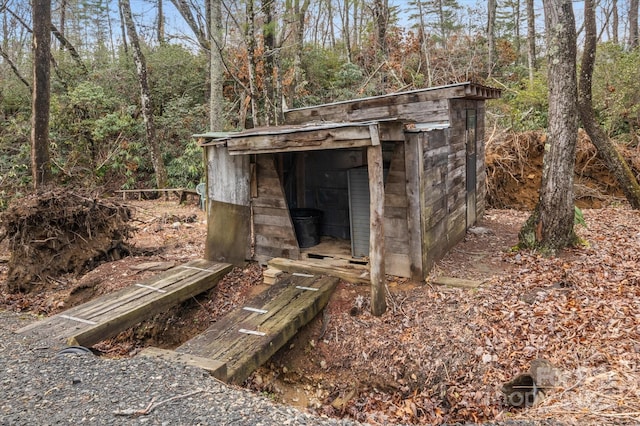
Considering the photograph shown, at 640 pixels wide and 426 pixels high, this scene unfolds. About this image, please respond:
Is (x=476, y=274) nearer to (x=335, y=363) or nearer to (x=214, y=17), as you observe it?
(x=335, y=363)

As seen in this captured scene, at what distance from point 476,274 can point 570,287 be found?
1162mm

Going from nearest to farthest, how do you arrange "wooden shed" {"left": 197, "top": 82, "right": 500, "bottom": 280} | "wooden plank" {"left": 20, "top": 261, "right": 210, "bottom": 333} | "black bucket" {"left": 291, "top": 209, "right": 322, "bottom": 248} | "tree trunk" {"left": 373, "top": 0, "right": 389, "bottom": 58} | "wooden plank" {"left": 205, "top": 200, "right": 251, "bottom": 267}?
1. "wooden plank" {"left": 20, "top": 261, "right": 210, "bottom": 333}
2. "wooden shed" {"left": 197, "top": 82, "right": 500, "bottom": 280}
3. "wooden plank" {"left": 205, "top": 200, "right": 251, "bottom": 267}
4. "black bucket" {"left": 291, "top": 209, "right": 322, "bottom": 248}
5. "tree trunk" {"left": 373, "top": 0, "right": 389, "bottom": 58}

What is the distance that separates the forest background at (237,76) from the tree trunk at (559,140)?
561 cm

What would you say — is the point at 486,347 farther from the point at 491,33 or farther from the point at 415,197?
the point at 491,33

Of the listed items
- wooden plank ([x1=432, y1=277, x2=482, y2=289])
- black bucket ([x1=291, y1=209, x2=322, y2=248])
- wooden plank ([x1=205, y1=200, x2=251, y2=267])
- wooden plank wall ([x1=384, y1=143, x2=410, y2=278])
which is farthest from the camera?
black bucket ([x1=291, y1=209, x2=322, y2=248])

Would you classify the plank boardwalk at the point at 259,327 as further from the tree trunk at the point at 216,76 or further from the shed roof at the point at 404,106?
the tree trunk at the point at 216,76

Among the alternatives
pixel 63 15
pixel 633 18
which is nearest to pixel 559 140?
pixel 633 18

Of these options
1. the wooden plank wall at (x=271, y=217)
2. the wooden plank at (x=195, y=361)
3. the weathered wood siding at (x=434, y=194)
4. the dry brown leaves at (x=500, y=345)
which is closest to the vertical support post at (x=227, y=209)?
the wooden plank wall at (x=271, y=217)

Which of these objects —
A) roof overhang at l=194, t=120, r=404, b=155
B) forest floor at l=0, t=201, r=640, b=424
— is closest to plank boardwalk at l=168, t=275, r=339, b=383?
forest floor at l=0, t=201, r=640, b=424

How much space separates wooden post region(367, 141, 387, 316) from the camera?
191 inches

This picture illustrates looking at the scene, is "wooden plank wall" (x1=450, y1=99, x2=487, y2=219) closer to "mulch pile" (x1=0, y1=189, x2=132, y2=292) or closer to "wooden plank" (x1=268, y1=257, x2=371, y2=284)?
"wooden plank" (x1=268, y1=257, x2=371, y2=284)

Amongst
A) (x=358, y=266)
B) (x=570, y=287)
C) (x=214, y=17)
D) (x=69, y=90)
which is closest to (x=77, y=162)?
(x=69, y=90)

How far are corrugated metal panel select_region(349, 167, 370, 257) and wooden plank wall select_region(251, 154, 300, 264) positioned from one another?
93 centimetres

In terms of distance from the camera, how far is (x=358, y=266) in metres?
6.09
